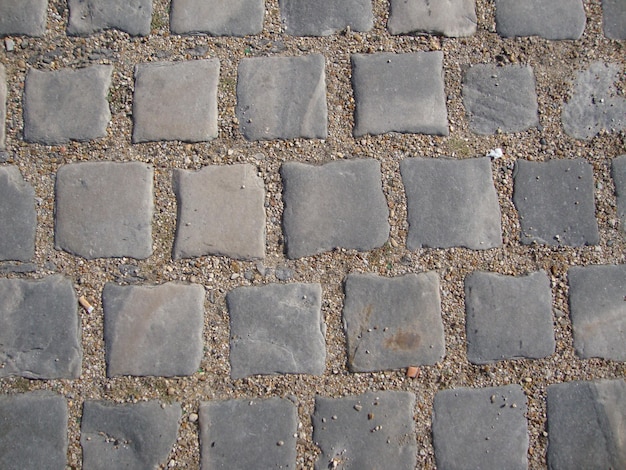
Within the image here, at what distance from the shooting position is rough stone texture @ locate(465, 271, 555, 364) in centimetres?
211

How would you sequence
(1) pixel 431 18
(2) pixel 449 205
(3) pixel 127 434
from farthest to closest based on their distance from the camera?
(1) pixel 431 18
(2) pixel 449 205
(3) pixel 127 434

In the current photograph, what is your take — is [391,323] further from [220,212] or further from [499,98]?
[499,98]

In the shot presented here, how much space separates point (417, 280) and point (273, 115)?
0.78m

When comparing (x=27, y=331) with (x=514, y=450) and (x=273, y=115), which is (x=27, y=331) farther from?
(x=514, y=450)

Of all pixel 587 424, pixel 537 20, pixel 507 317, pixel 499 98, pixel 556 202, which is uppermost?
pixel 537 20

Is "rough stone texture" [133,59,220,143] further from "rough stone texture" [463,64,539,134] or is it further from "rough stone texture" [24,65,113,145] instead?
"rough stone texture" [463,64,539,134]

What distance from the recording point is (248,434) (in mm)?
2051

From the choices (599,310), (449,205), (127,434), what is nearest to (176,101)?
(449,205)

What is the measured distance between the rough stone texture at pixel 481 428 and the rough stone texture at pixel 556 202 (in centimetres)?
56

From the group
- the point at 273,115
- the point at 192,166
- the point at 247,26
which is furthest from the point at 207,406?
the point at 247,26

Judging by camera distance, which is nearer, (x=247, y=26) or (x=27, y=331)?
(x=27, y=331)

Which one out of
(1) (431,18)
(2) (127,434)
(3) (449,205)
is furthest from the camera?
(1) (431,18)

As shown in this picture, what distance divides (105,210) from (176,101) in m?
0.47

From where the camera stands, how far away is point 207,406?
2064 millimetres
